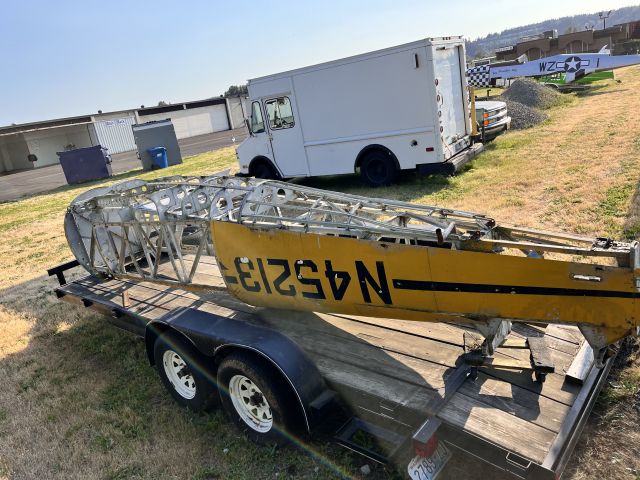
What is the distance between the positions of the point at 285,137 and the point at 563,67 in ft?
75.5

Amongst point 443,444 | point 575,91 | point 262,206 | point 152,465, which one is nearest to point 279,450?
point 152,465

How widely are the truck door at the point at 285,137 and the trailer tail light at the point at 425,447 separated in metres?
10.1

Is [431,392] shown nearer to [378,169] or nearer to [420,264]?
[420,264]

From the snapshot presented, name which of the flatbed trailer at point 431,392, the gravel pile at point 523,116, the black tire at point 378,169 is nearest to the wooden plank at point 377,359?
the flatbed trailer at point 431,392

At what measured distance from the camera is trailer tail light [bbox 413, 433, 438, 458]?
2815mm

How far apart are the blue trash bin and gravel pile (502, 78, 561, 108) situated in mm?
16983

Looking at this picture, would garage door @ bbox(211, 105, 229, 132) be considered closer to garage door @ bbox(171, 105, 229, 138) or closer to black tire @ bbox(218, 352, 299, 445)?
garage door @ bbox(171, 105, 229, 138)

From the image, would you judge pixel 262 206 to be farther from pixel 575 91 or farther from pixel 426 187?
pixel 575 91

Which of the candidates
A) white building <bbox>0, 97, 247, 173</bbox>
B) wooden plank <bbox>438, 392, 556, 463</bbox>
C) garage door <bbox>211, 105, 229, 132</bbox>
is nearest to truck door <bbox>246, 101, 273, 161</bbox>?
wooden plank <bbox>438, 392, 556, 463</bbox>

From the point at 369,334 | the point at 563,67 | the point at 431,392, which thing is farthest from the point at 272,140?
the point at 563,67

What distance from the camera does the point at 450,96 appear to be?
10875mm

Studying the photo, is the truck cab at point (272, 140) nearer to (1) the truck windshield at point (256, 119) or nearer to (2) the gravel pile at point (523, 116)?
(1) the truck windshield at point (256, 119)

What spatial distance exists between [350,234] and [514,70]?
3107cm

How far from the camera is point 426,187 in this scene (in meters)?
11.2
